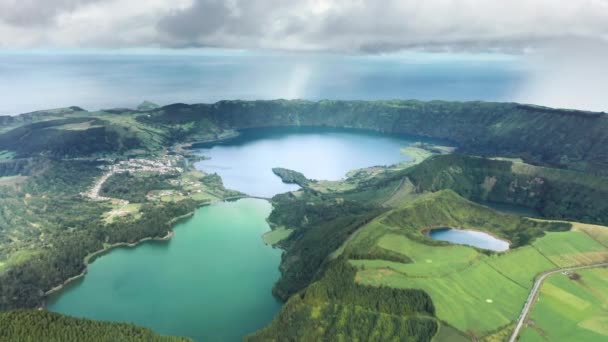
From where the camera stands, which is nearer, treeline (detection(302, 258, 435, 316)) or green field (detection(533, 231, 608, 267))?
treeline (detection(302, 258, 435, 316))

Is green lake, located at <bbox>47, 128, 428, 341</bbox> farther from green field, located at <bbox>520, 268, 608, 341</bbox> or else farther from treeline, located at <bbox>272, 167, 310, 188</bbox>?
treeline, located at <bbox>272, 167, 310, 188</bbox>

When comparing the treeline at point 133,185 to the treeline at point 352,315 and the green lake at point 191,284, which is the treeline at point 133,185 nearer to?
the green lake at point 191,284

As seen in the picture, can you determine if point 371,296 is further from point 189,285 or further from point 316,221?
point 316,221

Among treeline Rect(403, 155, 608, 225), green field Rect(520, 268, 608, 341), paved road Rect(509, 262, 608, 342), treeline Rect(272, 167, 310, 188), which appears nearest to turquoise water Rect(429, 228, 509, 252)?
paved road Rect(509, 262, 608, 342)

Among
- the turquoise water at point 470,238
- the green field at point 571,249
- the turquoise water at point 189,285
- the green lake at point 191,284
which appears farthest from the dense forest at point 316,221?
the turquoise water at point 189,285

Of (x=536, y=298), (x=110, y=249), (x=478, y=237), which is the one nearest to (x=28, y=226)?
(x=110, y=249)

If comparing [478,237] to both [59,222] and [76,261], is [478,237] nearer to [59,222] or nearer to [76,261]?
[76,261]
